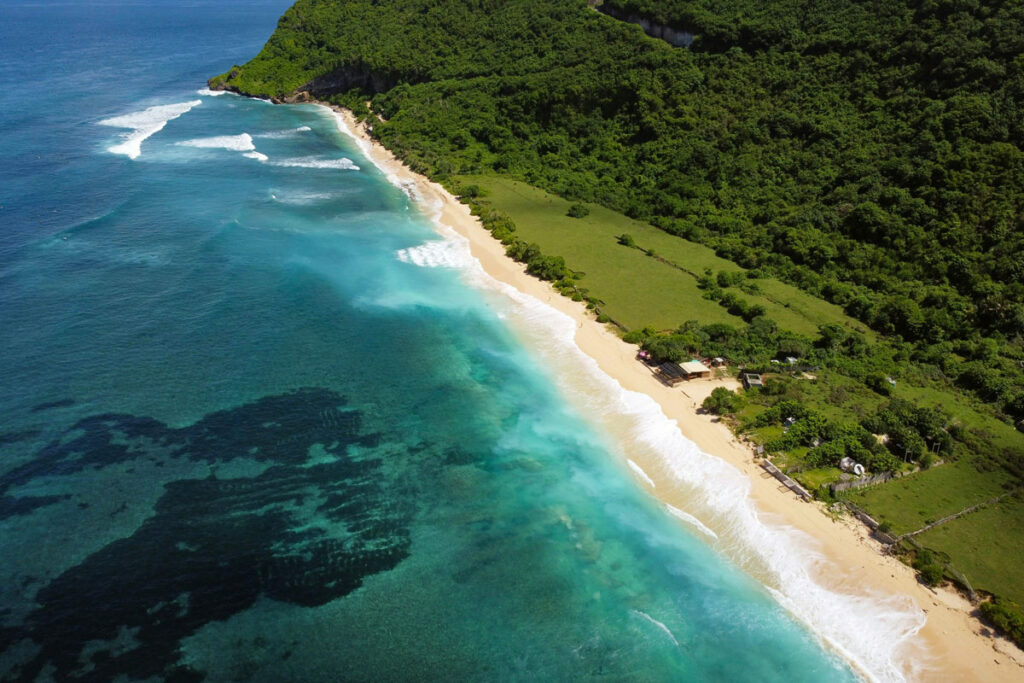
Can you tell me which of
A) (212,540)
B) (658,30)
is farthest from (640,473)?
(658,30)

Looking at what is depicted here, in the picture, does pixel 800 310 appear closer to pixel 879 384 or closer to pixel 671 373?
pixel 879 384

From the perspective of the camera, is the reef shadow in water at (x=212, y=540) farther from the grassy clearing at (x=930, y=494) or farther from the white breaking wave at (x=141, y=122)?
the white breaking wave at (x=141, y=122)

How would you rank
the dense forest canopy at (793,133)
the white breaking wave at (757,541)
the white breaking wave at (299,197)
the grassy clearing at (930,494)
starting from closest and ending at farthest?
the white breaking wave at (757,541)
the grassy clearing at (930,494)
the dense forest canopy at (793,133)
the white breaking wave at (299,197)

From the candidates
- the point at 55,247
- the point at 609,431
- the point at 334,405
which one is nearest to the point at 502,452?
the point at 609,431

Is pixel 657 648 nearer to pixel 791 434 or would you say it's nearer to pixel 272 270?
pixel 791 434

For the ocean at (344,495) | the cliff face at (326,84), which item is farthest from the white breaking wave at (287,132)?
the ocean at (344,495)

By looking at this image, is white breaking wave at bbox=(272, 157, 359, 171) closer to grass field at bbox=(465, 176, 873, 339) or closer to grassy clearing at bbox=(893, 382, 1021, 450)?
grass field at bbox=(465, 176, 873, 339)

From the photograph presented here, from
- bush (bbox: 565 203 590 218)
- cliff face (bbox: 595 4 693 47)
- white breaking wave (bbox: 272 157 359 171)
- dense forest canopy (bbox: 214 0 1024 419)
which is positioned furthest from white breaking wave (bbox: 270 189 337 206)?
cliff face (bbox: 595 4 693 47)
